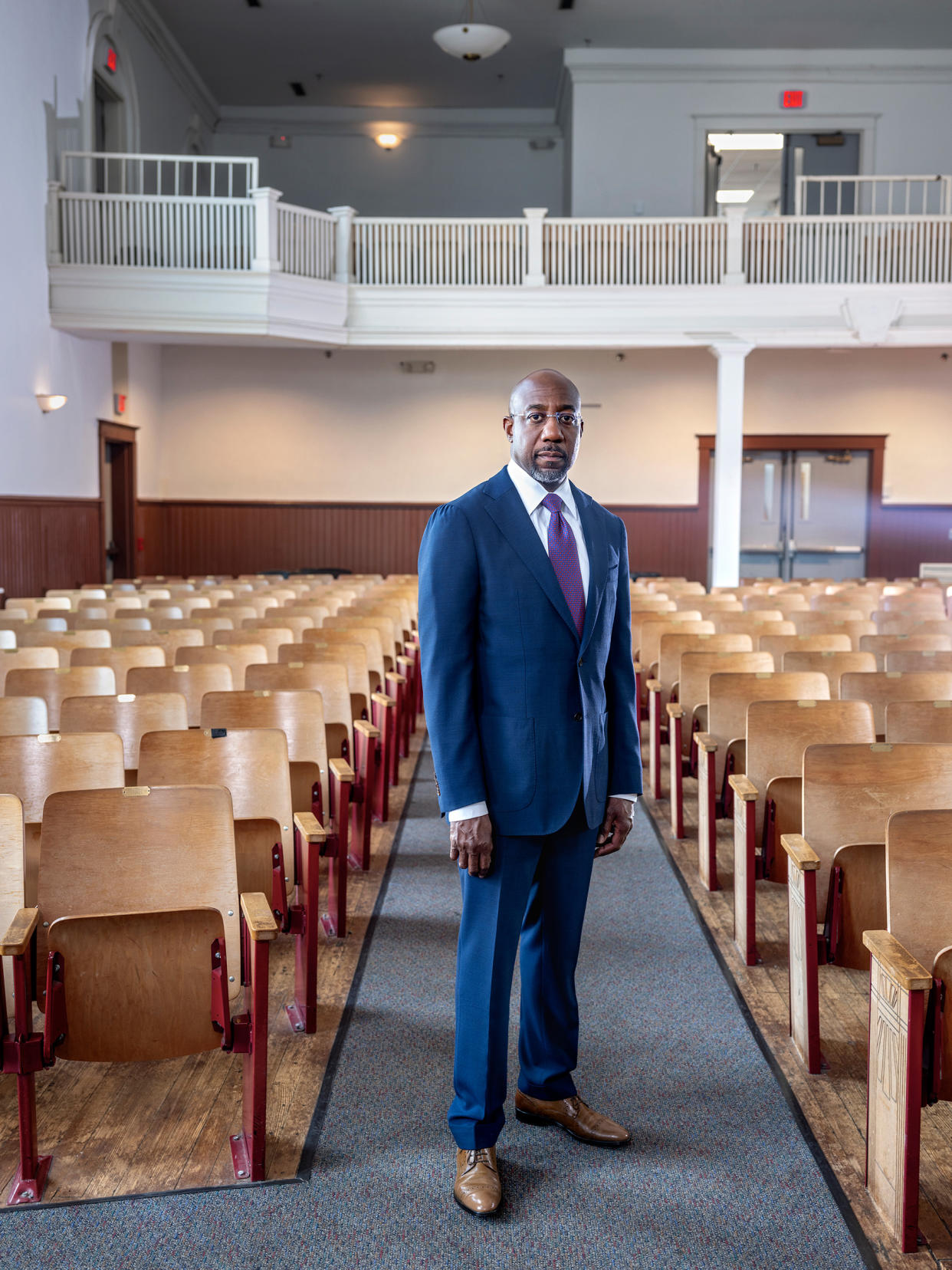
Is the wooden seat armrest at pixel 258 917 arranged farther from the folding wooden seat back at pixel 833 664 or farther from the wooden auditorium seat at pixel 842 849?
the folding wooden seat back at pixel 833 664

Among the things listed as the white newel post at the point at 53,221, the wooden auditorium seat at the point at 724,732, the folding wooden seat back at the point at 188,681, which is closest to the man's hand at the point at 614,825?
the wooden auditorium seat at the point at 724,732

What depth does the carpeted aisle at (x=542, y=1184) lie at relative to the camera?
7.26 ft

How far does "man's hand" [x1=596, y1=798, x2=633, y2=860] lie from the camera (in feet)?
8.19

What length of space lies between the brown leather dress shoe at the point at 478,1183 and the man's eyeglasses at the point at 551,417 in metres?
1.59

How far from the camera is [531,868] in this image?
239 centimetres

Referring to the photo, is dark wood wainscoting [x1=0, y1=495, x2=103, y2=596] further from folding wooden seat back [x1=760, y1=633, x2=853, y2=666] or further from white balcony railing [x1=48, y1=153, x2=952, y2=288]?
folding wooden seat back [x1=760, y1=633, x2=853, y2=666]

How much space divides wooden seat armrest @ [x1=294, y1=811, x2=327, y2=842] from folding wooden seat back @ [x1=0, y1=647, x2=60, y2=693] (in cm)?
258

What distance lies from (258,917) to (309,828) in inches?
28.0

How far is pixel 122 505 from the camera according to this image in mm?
14867

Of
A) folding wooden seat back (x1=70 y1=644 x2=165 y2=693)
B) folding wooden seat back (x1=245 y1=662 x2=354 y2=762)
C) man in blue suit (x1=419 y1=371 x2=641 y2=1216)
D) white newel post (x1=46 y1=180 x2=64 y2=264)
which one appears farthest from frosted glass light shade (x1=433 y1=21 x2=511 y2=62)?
man in blue suit (x1=419 y1=371 x2=641 y2=1216)

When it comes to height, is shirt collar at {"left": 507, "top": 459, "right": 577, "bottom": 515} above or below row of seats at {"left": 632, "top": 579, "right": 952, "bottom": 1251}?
above

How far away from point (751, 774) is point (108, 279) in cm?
1027

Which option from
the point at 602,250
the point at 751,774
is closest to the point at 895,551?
the point at 602,250

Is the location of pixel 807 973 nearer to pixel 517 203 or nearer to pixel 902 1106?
pixel 902 1106
